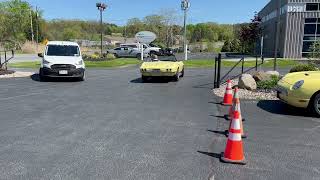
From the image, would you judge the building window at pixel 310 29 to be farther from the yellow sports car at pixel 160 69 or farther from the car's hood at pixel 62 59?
the car's hood at pixel 62 59

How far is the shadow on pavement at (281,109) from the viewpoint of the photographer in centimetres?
933

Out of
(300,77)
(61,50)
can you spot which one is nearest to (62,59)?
(61,50)

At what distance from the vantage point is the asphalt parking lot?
509 centimetres

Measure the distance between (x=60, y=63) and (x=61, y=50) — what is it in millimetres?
1369

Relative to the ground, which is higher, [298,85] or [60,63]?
[60,63]

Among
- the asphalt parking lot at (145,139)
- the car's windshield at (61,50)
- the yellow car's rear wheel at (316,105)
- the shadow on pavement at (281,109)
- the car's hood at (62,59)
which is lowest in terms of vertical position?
the asphalt parking lot at (145,139)

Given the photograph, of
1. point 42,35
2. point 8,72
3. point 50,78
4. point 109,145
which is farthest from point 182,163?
point 42,35

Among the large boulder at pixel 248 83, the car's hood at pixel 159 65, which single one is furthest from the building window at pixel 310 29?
the large boulder at pixel 248 83

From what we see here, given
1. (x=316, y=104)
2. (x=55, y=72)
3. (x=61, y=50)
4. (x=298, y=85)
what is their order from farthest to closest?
(x=61, y=50), (x=55, y=72), (x=298, y=85), (x=316, y=104)

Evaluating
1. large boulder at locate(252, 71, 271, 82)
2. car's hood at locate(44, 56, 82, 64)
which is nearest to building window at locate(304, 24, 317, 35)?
large boulder at locate(252, 71, 271, 82)

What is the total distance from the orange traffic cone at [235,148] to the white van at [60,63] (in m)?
12.0

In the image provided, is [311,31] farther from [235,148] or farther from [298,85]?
[235,148]

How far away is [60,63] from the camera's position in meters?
16.3

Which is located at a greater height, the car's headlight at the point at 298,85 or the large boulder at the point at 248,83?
the car's headlight at the point at 298,85
